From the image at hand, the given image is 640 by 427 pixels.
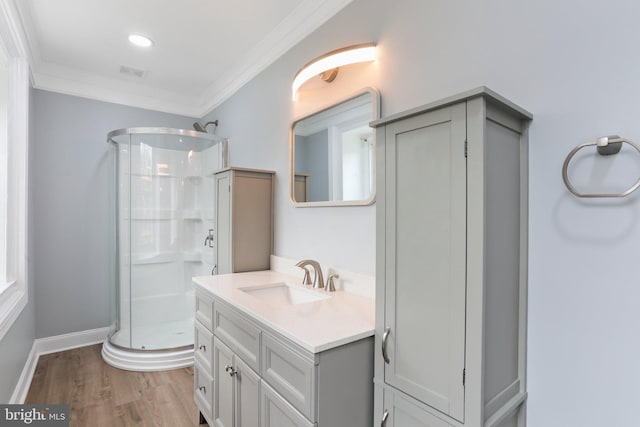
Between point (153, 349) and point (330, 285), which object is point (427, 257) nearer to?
point (330, 285)

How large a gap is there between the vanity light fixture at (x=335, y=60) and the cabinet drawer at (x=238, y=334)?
1.30 metres

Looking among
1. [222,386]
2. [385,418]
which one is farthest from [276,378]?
[222,386]

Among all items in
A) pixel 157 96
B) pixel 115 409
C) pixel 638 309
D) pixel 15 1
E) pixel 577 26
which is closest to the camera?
pixel 638 309

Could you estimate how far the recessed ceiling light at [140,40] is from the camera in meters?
2.42

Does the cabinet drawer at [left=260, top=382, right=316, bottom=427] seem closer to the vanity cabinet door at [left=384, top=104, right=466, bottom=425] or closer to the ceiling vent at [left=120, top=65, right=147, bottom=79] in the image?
the vanity cabinet door at [left=384, top=104, right=466, bottom=425]

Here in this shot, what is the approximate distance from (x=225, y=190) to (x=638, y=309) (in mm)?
2145

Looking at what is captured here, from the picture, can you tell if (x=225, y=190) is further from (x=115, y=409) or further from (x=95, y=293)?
(x=95, y=293)

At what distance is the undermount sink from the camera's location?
1.85m

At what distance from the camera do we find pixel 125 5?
206 cm

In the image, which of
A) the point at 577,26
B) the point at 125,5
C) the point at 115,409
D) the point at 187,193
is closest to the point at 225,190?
the point at 187,193

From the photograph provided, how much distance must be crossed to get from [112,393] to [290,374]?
1892 millimetres

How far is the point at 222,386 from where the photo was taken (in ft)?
5.53


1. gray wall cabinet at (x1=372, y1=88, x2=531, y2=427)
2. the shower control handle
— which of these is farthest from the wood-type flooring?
gray wall cabinet at (x1=372, y1=88, x2=531, y2=427)

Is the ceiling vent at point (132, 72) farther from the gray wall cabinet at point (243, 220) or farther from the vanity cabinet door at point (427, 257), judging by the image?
the vanity cabinet door at point (427, 257)
